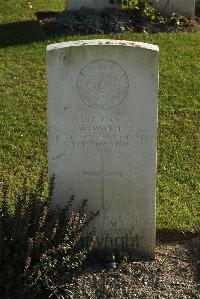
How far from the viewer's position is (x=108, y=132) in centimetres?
477

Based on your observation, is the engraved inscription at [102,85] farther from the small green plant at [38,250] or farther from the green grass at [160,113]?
the green grass at [160,113]

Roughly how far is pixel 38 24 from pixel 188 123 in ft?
13.0

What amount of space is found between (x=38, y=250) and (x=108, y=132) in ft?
3.20

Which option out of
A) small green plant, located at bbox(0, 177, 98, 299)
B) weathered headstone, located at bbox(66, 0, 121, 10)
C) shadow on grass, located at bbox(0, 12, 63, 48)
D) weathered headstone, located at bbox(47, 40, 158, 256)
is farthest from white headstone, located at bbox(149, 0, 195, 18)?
small green plant, located at bbox(0, 177, 98, 299)

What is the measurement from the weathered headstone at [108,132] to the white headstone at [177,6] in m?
6.21

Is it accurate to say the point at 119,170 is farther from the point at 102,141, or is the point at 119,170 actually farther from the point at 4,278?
the point at 4,278

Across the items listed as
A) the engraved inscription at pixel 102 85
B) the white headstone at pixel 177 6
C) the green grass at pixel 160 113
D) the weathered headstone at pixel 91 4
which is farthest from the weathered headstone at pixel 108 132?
the white headstone at pixel 177 6

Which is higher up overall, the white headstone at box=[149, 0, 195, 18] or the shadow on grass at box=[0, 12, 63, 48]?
the white headstone at box=[149, 0, 195, 18]

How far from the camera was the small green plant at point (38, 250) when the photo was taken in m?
4.49

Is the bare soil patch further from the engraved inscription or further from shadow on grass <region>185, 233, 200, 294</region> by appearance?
the engraved inscription

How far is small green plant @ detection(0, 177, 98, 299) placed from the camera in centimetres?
449

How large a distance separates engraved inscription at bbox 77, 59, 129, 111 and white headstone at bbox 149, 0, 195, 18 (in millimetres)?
6250

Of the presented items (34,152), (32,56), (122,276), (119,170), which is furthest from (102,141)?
(32,56)

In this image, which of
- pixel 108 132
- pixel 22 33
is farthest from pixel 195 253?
pixel 22 33
